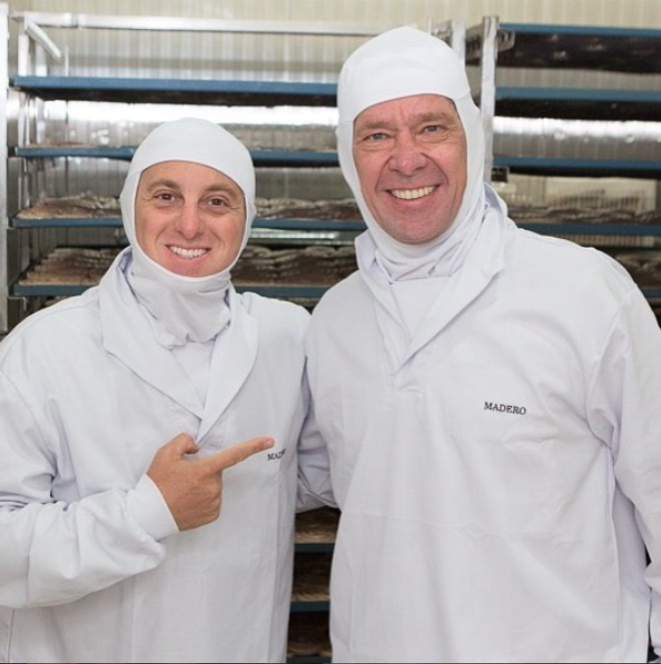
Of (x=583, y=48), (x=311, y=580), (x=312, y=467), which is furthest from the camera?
(x=583, y=48)

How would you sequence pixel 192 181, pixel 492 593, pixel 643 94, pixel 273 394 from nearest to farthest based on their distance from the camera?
Answer: pixel 492 593 → pixel 192 181 → pixel 273 394 → pixel 643 94

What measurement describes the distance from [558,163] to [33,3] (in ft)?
7.77

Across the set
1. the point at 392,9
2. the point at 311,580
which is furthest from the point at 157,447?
the point at 392,9

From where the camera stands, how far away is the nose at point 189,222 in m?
1.73

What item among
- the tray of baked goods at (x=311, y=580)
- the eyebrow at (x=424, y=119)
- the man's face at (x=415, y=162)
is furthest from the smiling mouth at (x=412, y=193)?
the tray of baked goods at (x=311, y=580)

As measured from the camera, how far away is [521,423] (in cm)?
163

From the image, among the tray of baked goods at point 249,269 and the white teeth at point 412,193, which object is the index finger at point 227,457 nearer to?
the white teeth at point 412,193

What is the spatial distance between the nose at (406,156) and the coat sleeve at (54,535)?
27.1 inches

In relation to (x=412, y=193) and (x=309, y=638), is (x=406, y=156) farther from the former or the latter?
(x=309, y=638)

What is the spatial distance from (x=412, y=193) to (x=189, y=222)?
397 millimetres

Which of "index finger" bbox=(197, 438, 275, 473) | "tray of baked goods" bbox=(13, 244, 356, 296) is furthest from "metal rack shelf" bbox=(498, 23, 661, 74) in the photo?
"index finger" bbox=(197, 438, 275, 473)

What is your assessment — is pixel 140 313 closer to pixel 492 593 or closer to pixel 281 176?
pixel 492 593

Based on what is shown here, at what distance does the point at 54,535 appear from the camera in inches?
62.7

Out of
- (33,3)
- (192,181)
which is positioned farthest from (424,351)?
(33,3)
